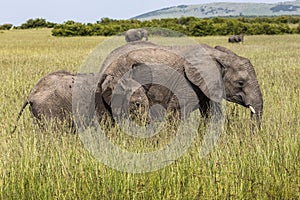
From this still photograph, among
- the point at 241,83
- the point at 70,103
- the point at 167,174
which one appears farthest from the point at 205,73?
the point at 167,174

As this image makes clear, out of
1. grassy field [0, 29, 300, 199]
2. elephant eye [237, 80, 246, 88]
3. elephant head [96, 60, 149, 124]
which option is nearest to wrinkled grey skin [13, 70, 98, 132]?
elephant head [96, 60, 149, 124]

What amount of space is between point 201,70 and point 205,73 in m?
0.06

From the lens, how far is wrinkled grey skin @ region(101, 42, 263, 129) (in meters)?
4.98

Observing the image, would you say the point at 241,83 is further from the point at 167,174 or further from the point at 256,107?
the point at 167,174

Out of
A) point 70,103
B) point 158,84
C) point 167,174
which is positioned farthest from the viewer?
point 70,103

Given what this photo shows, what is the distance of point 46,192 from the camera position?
3.34m

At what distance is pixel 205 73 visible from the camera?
16.5 ft

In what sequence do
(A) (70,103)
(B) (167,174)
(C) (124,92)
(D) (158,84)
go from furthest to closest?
1. (A) (70,103)
2. (D) (158,84)
3. (C) (124,92)
4. (B) (167,174)

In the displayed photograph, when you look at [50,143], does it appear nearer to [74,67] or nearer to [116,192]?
[116,192]

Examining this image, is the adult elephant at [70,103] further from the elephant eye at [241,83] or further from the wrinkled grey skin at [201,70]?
the elephant eye at [241,83]

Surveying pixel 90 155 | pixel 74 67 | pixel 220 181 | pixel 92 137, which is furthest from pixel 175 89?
pixel 74 67

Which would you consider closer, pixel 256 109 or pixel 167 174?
pixel 167 174

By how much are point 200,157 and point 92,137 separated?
44.4 inches

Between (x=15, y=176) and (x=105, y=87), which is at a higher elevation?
(x=105, y=87)
